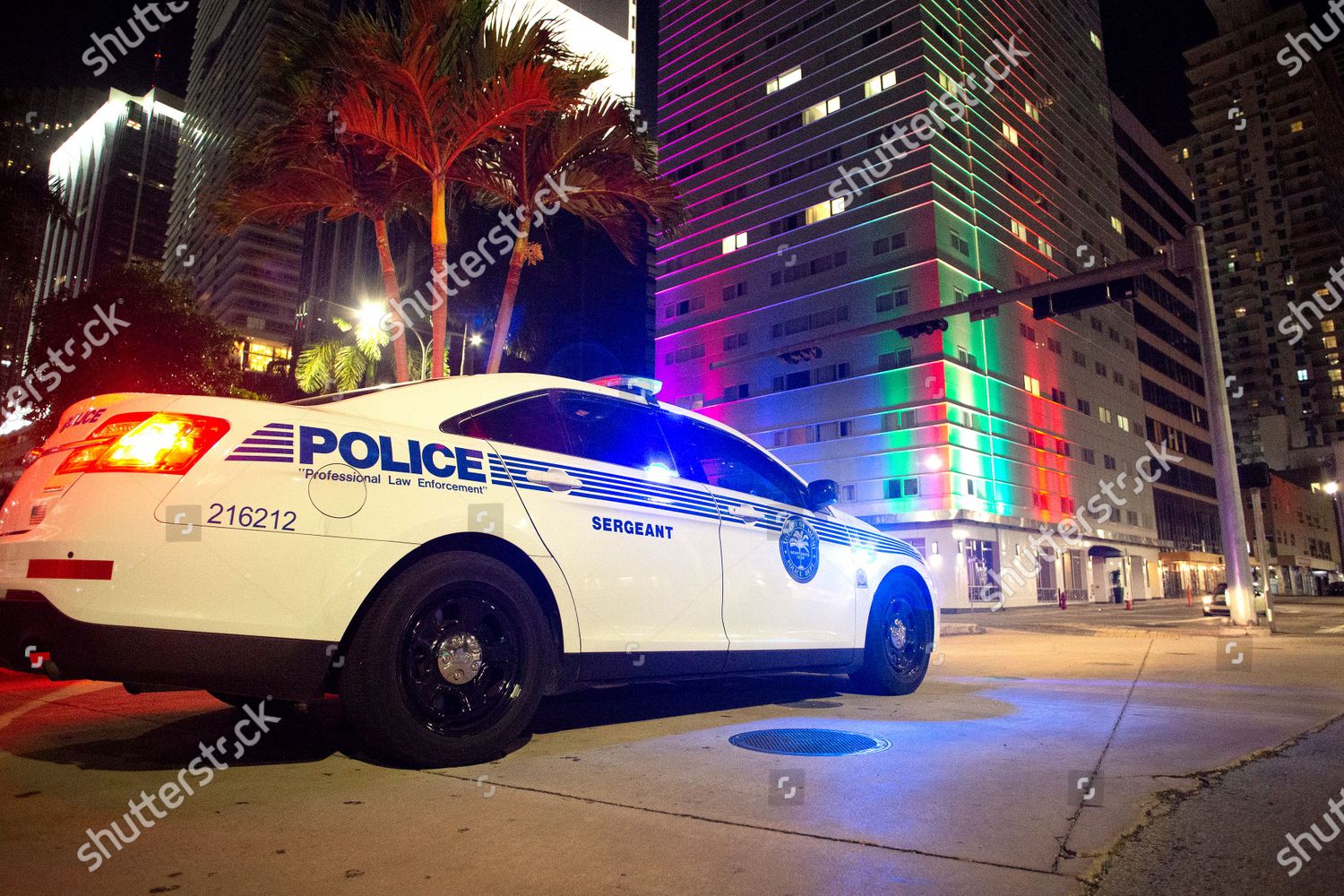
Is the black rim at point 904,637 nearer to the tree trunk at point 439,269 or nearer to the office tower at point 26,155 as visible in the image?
the tree trunk at point 439,269

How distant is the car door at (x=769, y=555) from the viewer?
4.19 m

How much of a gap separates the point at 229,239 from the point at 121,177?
5737 centimetres

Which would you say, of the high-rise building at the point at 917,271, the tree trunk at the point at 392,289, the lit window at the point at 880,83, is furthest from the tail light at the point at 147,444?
the lit window at the point at 880,83

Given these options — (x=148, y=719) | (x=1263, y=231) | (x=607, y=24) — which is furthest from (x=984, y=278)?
(x=1263, y=231)

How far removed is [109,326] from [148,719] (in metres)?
20.4

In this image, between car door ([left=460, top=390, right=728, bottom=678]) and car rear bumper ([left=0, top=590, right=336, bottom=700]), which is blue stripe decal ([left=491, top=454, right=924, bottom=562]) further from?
car rear bumper ([left=0, top=590, right=336, bottom=700])

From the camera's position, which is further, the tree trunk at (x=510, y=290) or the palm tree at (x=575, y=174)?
the tree trunk at (x=510, y=290)

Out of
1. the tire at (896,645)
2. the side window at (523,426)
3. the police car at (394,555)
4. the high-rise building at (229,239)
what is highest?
the high-rise building at (229,239)

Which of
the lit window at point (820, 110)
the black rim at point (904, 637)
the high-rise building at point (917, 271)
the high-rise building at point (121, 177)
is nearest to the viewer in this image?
the black rim at point (904, 637)

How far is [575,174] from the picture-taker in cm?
1057

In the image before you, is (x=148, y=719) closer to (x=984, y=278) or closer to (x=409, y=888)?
(x=409, y=888)

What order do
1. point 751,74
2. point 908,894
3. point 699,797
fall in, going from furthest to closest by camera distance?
point 751,74, point 699,797, point 908,894

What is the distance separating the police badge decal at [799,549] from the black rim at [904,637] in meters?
0.97

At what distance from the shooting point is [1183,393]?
6969cm
